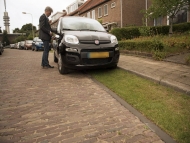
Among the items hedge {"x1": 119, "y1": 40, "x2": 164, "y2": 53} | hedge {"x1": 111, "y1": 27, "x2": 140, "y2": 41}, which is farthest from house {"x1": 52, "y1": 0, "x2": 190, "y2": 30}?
hedge {"x1": 119, "y1": 40, "x2": 164, "y2": 53}

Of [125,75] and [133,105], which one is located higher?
[125,75]

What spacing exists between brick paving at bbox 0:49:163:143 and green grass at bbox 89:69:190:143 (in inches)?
9.7

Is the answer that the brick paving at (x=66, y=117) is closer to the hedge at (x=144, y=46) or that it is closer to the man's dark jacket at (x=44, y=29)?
the man's dark jacket at (x=44, y=29)

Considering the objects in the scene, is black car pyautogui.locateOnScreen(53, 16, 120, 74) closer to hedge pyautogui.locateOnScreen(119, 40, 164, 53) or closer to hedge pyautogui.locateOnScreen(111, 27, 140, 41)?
hedge pyautogui.locateOnScreen(119, 40, 164, 53)

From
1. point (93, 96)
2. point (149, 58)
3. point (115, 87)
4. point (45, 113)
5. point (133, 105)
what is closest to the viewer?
point (45, 113)

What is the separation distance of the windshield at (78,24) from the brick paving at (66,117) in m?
2.21

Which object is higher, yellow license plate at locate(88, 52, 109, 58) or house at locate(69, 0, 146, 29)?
house at locate(69, 0, 146, 29)

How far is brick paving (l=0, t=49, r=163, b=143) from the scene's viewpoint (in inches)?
87.5

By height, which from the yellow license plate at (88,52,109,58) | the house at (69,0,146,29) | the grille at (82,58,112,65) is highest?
the house at (69,0,146,29)

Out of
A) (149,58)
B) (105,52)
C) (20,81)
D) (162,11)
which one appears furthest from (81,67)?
(162,11)

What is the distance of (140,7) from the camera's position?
23438 mm

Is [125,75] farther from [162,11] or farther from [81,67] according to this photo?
[162,11]

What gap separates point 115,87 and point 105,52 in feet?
4.06

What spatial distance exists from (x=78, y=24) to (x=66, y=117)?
3842mm
